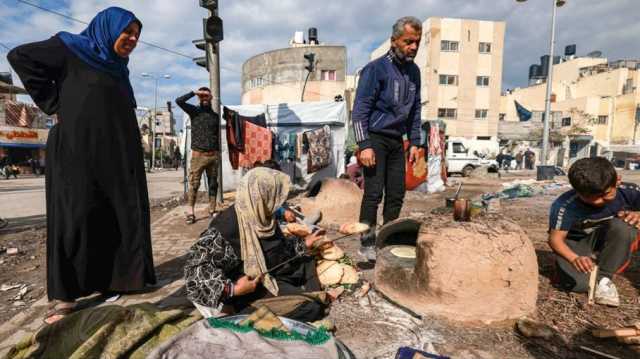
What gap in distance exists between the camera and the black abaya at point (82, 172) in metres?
2.23

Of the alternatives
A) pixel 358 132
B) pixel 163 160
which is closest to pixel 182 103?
pixel 358 132

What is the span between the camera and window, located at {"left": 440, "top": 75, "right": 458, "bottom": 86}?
32031mm

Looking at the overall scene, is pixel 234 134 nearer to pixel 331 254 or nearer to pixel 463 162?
pixel 331 254

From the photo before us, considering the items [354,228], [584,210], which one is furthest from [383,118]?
[584,210]

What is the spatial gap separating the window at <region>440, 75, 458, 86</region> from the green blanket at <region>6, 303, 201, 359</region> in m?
34.0

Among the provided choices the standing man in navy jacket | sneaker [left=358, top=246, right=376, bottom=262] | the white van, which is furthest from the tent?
the white van

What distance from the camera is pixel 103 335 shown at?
1390 millimetres

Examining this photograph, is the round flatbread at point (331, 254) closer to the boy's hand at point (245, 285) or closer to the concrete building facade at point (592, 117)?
the boy's hand at point (245, 285)

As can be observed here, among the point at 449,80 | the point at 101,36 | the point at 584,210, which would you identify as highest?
the point at 449,80

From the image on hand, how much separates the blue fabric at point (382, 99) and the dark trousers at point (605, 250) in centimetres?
165

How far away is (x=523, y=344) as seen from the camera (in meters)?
2.01

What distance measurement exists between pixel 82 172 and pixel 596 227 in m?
3.64

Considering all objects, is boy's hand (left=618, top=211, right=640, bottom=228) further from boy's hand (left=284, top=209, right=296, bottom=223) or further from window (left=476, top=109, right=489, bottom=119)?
window (left=476, top=109, right=489, bottom=119)

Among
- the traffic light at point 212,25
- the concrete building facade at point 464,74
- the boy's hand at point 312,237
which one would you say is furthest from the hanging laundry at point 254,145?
the concrete building facade at point 464,74
